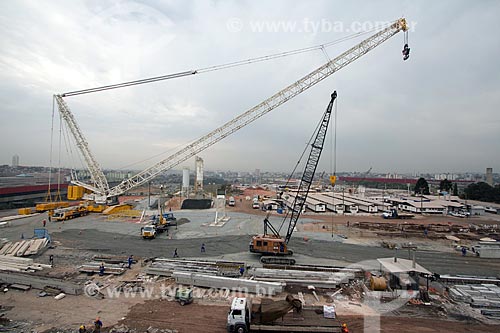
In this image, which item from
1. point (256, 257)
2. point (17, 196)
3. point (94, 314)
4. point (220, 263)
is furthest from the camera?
point (17, 196)

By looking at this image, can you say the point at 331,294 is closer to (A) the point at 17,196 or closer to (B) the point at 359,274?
(B) the point at 359,274

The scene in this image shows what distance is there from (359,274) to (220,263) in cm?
759

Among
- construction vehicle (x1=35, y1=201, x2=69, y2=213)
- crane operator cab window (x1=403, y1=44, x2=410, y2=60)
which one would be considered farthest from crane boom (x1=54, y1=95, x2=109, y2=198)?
crane operator cab window (x1=403, y1=44, x2=410, y2=60)

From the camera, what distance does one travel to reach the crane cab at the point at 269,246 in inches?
653

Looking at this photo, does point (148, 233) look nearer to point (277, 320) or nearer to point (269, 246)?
point (269, 246)

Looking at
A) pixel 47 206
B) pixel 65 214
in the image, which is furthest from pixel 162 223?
pixel 47 206

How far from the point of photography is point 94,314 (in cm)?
1001

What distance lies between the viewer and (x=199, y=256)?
→ 17422 millimetres

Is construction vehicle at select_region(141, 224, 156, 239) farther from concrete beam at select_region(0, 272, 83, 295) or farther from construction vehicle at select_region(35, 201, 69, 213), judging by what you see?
construction vehicle at select_region(35, 201, 69, 213)

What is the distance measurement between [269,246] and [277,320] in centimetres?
799

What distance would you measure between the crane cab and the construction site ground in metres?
0.80

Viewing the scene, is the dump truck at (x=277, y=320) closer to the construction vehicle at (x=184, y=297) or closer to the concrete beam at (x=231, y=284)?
the construction vehicle at (x=184, y=297)

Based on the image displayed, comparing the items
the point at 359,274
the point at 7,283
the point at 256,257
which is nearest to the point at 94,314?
the point at 7,283

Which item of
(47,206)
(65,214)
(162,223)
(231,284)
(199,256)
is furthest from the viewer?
(47,206)
